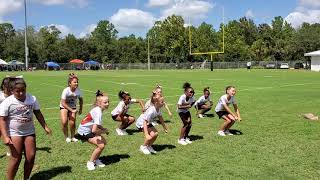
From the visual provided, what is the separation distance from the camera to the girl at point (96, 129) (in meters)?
7.77

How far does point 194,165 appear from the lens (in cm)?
806

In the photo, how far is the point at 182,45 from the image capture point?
98250 millimetres

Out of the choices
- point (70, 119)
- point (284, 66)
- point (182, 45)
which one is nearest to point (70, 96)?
point (70, 119)

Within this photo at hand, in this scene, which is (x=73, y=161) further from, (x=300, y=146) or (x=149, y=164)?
(x=300, y=146)

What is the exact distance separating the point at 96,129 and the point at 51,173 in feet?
3.62

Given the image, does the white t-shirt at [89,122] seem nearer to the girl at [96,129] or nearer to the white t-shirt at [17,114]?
the girl at [96,129]

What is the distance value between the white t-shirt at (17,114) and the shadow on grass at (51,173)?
3.37 ft

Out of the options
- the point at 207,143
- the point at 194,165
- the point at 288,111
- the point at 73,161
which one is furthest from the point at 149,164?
the point at 288,111

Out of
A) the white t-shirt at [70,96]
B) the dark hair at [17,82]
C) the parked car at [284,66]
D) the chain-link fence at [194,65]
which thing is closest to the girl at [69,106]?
the white t-shirt at [70,96]

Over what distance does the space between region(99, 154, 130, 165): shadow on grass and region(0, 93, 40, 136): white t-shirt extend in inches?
80.7

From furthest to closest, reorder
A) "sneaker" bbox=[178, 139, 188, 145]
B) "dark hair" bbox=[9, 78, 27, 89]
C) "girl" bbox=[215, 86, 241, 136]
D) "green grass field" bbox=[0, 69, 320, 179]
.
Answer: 1. "girl" bbox=[215, 86, 241, 136]
2. "sneaker" bbox=[178, 139, 188, 145]
3. "green grass field" bbox=[0, 69, 320, 179]
4. "dark hair" bbox=[9, 78, 27, 89]

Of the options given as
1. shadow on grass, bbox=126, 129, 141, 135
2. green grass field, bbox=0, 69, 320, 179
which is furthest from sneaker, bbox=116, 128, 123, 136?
shadow on grass, bbox=126, 129, 141, 135

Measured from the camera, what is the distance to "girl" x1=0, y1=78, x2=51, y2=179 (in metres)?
6.51

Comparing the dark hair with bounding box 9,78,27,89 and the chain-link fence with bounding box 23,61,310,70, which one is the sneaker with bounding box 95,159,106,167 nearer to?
the dark hair with bounding box 9,78,27,89
